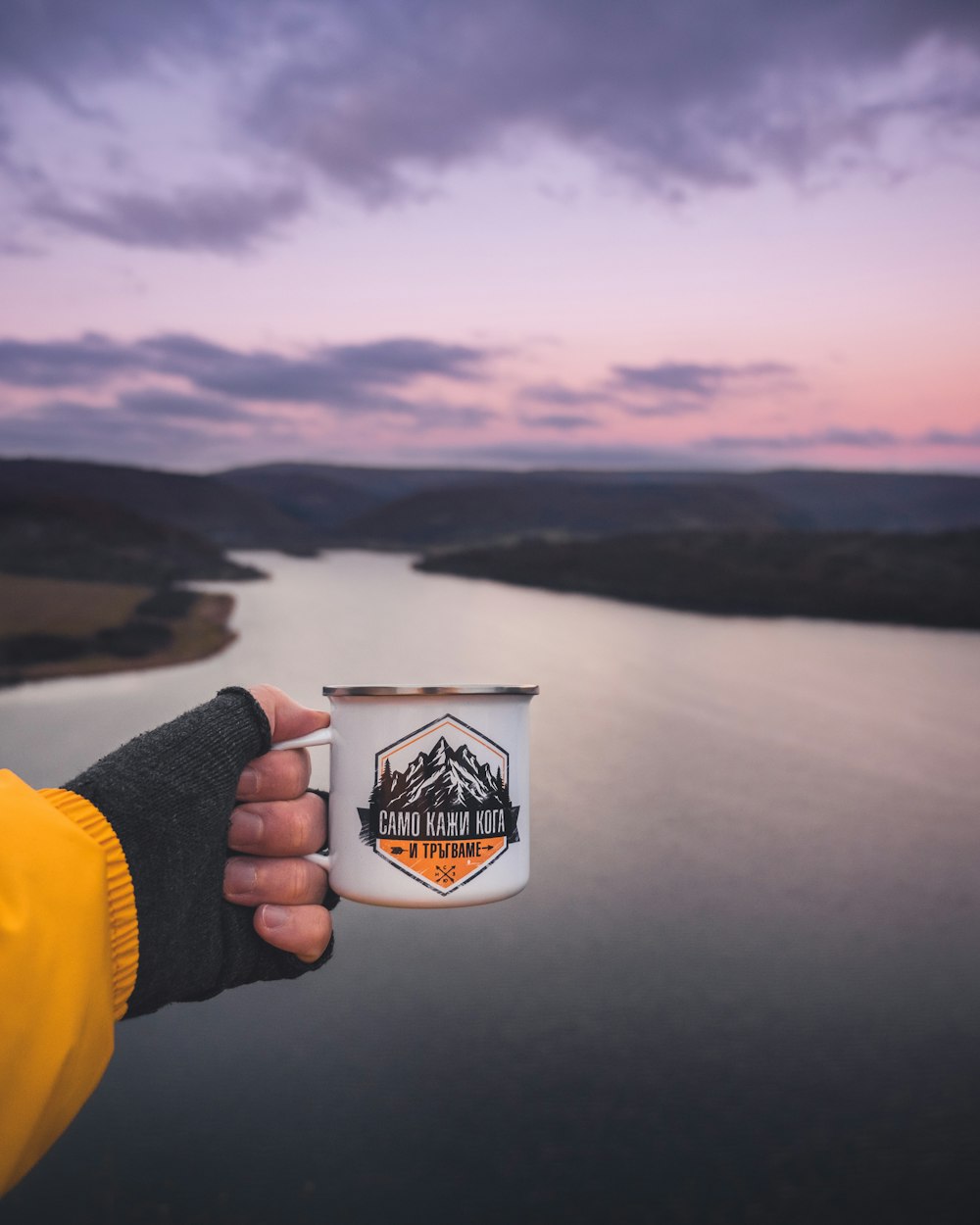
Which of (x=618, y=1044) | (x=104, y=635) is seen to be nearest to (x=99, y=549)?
(x=104, y=635)

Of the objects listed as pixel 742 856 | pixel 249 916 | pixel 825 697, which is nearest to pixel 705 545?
pixel 825 697

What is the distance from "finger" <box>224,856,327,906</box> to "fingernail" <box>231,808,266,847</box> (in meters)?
0.03

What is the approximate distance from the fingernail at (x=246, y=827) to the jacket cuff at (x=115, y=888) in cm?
22

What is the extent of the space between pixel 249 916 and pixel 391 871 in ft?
1.11

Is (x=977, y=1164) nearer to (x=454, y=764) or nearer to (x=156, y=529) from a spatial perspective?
(x=454, y=764)

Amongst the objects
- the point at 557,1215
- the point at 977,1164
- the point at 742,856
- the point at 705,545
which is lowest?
the point at 557,1215

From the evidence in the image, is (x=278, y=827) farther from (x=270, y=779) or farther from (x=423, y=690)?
(x=423, y=690)

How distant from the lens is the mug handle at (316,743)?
3.52ft

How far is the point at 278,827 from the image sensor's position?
3.92 ft

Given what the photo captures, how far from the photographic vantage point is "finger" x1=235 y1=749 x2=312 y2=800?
47.0 inches

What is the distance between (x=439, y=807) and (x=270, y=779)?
285 mm

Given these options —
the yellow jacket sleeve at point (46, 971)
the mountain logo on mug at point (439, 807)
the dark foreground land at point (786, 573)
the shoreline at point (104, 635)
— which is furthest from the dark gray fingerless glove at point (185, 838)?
the dark foreground land at point (786, 573)

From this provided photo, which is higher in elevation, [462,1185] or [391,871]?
[391,871]

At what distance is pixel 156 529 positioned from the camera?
7038 cm
